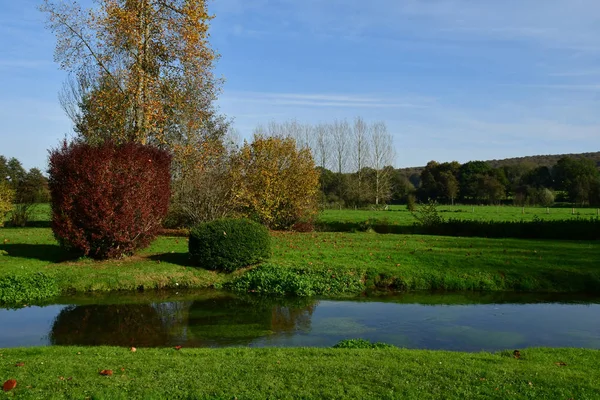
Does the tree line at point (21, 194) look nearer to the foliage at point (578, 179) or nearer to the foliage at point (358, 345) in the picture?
the foliage at point (358, 345)

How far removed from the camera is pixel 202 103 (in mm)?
26844

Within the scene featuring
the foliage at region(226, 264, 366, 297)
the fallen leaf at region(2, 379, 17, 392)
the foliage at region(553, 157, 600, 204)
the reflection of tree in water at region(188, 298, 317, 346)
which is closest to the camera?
the fallen leaf at region(2, 379, 17, 392)

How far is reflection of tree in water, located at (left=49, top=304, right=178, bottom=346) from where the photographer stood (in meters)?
9.92

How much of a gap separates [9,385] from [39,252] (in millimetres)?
13459

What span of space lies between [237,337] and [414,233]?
21548mm

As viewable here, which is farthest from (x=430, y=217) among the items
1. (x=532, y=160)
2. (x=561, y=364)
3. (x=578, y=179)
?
(x=532, y=160)

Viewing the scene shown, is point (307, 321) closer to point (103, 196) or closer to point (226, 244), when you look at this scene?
point (226, 244)

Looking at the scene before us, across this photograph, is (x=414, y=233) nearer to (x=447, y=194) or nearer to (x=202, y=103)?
(x=202, y=103)

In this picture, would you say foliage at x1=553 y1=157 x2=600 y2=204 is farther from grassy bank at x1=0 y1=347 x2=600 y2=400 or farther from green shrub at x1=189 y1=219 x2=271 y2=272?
grassy bank at x1=0 y1=347 x2=600 y2=400

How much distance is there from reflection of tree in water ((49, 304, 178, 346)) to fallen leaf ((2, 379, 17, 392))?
3697 mm

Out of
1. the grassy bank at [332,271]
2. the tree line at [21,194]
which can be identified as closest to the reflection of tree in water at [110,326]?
the grassy bank at [332,271]

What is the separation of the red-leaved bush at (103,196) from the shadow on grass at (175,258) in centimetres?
102

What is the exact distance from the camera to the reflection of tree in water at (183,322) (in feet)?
33.0

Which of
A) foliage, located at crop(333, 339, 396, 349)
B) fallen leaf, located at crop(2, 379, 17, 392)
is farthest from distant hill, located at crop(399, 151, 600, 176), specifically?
fallen leaf, located at crop(2, 379, 17, 392)
